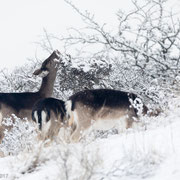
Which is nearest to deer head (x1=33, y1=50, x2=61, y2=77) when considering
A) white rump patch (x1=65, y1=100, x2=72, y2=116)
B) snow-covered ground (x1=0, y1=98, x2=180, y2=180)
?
white rump patch (x1=65, y1=100, x2=72, y2=116)

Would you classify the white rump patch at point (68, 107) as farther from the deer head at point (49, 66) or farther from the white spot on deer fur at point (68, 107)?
the deer head at point (49, 66)

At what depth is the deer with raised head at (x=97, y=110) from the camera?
804 centimetres

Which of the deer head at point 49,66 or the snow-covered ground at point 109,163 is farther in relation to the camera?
the deer head at point 49,66

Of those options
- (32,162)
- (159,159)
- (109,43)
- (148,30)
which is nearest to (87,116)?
(109,43)

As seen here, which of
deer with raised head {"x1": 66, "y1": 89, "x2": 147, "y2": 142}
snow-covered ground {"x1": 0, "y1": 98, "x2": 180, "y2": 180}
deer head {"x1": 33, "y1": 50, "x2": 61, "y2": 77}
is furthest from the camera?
deer head {"x1": 33, "y1": 50, "x2": 61, "y2": 77}

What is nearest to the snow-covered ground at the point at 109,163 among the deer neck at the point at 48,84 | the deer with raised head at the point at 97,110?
the deer with raised head at the point at 97,110

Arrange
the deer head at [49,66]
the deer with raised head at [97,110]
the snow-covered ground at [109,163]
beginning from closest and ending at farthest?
the snow-covered ground at [109,163] < the deer with raised head at [97,110] < the deer head at [49,66]

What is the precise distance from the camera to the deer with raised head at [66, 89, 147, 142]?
8039mm

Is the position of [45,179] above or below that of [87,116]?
below

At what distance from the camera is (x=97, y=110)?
8.16 metres

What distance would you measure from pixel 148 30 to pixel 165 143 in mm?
5163

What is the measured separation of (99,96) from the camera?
8.19 metres

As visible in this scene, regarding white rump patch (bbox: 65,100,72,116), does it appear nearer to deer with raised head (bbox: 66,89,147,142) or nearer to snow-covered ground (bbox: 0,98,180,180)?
deer with raised head (bbox: 66,89,147,142)

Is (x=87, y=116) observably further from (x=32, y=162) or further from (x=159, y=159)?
(x=159, y=159)
